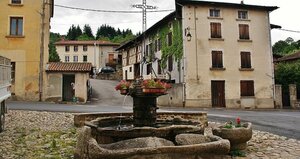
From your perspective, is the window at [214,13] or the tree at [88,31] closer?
the window at [214,13]

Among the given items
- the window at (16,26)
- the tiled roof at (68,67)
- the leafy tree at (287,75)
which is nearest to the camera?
the window at (16,26)

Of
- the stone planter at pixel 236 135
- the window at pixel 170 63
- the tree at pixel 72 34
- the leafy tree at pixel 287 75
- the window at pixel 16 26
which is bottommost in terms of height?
the stone planter at pixel 236 135

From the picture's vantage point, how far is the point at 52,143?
25.2 feet

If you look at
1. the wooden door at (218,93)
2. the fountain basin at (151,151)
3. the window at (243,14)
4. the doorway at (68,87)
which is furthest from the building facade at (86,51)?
the fountain basin at (151,151)

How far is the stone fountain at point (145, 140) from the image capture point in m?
4.86

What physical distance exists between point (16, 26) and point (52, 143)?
1851cm

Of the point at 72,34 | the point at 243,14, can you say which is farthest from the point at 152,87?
the point at 72,34

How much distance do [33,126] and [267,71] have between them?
2242 centimetres

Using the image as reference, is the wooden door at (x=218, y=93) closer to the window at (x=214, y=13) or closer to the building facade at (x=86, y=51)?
the window at (x=214, y=13)

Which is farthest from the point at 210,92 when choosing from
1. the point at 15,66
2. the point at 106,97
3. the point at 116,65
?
the point at 116,65

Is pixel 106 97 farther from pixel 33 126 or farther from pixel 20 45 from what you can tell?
pixel 33 126

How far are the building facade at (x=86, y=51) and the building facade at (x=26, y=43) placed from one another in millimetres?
41018

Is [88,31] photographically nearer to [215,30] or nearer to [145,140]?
[215,30]

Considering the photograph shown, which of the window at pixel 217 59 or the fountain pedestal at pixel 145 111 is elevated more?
the window at pixel 217 59
